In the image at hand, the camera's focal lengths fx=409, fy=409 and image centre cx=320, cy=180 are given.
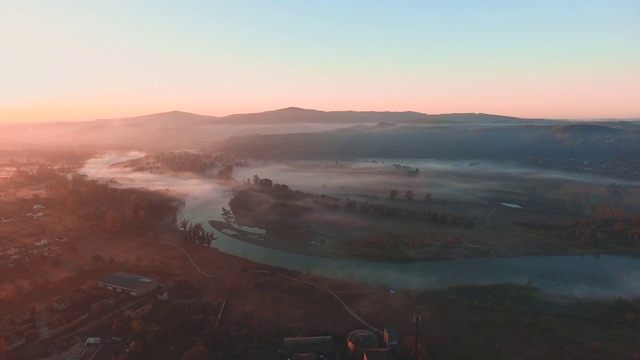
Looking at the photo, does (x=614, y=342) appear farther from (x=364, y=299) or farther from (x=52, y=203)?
(x=52, y=203)

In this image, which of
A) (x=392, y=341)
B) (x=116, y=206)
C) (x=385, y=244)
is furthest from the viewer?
(x=116, y=206)

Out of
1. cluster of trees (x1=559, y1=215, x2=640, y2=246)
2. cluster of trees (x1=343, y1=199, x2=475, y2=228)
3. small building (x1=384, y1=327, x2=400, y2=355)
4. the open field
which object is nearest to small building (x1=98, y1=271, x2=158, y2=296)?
the open field

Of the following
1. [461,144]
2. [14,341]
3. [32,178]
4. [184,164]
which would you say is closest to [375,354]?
[14,341]

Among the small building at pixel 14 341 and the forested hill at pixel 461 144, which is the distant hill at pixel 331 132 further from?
the small building at pixel 14 341

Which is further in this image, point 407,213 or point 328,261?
point 407,213

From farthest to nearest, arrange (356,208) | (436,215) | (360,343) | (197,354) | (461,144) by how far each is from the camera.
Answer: (461,144) → (356,208) → (436,215) → (360,343) → (197,354)

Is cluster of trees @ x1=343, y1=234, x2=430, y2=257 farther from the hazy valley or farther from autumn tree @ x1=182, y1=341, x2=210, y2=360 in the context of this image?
autumn tree @ x1=182, y1=341, x2=210, y2=360

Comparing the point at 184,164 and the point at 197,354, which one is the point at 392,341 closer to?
the point at 197,354
